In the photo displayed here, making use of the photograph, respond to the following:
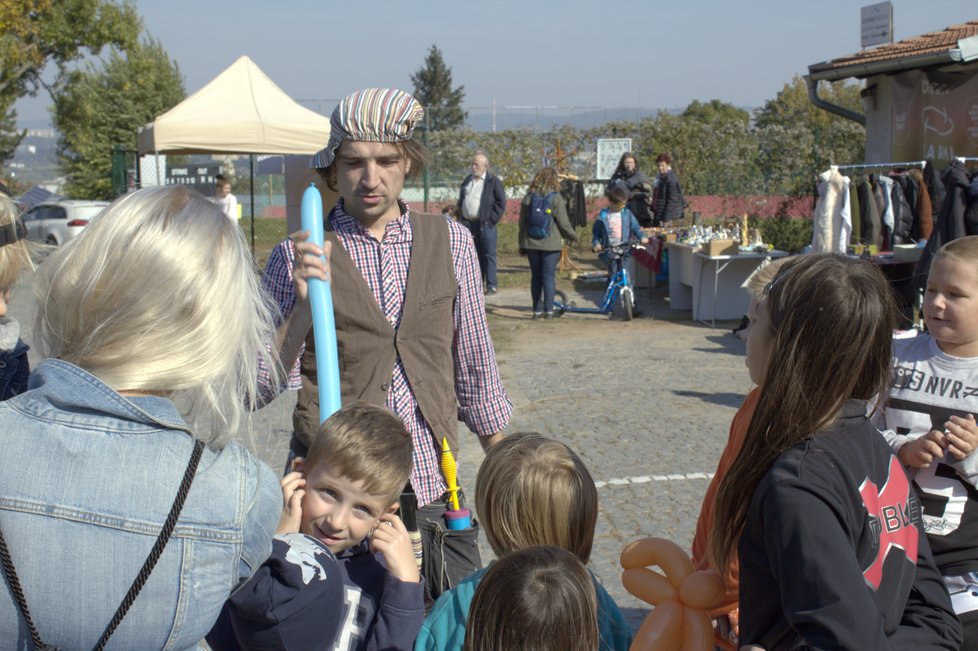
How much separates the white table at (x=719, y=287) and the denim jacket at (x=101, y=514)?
406 inches

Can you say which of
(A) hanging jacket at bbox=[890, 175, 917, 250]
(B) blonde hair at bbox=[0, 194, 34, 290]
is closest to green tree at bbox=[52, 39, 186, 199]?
(A) hanging jacket at bbox=[890, 175, 917, 250]

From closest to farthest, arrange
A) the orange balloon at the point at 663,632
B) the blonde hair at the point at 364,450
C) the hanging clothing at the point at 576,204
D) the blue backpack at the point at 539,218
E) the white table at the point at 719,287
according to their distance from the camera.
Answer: the orange balloon at the point at 663,632 < the blonde hair at the point at 364,450 < the white table at the point at 719,287 < the blue backpack at the point at 539,218 < the hanging clothing at the point at 576,204

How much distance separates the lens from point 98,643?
1220mm

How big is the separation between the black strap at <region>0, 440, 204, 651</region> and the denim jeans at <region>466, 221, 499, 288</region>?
39.8 ft

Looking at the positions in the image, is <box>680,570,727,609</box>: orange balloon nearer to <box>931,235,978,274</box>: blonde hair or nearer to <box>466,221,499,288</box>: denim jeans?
<box>931,235,978,274</box>: blonde hair

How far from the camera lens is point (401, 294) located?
101 inches

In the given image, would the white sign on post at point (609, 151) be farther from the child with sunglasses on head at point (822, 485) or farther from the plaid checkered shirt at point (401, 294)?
the child with sunglasses on head at point (822, 485)

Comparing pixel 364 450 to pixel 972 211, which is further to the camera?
pixel 972 211

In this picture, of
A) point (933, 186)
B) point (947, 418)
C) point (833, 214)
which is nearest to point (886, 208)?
point (833, 214)

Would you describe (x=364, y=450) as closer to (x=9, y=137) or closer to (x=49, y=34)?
(x=49, y=34)

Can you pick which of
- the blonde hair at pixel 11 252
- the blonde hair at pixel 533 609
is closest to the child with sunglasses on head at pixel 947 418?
the blonde hair at pixel 533 609

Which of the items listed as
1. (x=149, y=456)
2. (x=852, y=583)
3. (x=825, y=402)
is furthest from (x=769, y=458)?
(x=149, y=456)

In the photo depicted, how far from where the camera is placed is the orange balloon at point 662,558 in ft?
6.42

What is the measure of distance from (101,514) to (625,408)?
6.67 meters
